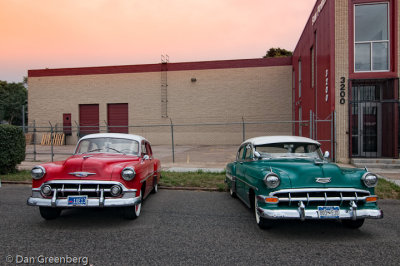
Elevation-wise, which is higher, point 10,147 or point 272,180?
point 10,147

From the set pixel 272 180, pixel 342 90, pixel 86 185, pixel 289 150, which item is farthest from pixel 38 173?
pixel 342 90

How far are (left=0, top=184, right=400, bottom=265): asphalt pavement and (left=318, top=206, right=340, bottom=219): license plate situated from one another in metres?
0.35

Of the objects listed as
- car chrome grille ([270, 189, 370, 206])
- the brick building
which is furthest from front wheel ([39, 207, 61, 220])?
the brick building

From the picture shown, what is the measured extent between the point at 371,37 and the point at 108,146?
37.1 ft

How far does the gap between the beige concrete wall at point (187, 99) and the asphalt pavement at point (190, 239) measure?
1976 cm

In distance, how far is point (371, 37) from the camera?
11.9 m

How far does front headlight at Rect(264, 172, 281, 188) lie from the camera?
13.6ft

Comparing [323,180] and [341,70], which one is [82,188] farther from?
[341,70]

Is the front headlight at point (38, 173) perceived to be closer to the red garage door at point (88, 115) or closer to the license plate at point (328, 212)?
the license plate at point (328, 212)

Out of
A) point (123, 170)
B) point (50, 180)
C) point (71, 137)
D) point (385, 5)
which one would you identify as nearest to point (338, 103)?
point (385, 5)

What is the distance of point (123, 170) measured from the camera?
4801 millimetres

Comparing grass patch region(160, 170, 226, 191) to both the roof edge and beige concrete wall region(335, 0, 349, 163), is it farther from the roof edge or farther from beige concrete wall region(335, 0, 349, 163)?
the roof edge

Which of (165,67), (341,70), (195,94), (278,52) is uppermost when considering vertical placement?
(278,52)

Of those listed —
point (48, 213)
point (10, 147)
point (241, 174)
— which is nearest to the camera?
point (48, 213)
